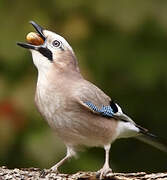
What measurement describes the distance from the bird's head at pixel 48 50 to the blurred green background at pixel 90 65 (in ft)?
3.25

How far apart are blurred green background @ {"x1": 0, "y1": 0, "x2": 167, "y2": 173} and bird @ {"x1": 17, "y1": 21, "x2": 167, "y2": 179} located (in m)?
0.92

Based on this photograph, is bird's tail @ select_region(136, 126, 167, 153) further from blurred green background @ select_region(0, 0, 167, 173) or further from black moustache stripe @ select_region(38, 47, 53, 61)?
black moustache stripe @ select_region(38, 47, 53, 61)

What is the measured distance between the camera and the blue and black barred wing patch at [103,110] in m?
6.76

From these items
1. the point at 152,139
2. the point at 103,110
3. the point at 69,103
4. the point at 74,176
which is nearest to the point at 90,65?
the point at 152,139

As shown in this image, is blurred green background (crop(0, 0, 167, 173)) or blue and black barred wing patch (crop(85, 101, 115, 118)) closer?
blue and black barred wing patch (crop(85, 101, 115, 118))

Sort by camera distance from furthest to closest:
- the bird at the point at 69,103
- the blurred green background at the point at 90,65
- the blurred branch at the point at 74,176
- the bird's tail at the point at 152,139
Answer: the blurred green background at the point at 90,65 < the bird's tail at the point at 152,139 < the bird at the point at 69,103 < the blurred branch at the point at 74,176

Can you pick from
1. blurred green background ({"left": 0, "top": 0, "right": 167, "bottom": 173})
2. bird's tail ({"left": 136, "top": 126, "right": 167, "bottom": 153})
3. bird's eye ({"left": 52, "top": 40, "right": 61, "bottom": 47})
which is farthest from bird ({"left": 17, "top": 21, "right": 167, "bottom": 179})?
blurred green background ({"left": 0, "top": 0, "right": 167, "bottom": 173})

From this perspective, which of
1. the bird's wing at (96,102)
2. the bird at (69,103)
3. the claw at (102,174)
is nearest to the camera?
the claw at (102,174)

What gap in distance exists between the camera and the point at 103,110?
22.5 feet

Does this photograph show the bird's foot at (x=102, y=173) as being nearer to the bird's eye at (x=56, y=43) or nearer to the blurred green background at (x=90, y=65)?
the bird's eye at (x=56, y=43)

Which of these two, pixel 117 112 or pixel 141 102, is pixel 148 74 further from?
pixel 117 112

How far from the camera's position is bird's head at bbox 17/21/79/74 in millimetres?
6777

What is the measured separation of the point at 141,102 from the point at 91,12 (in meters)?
1.10

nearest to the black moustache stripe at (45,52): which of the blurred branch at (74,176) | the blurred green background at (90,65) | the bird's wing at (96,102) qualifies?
the bird's wing at (96,102)
